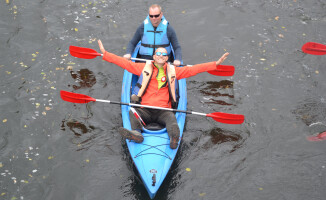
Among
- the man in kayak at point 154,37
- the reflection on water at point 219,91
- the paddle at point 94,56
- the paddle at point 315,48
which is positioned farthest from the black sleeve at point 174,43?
the paddle at point 315,48

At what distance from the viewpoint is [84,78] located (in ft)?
25.0

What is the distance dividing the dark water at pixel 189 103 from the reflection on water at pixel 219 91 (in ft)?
0.08

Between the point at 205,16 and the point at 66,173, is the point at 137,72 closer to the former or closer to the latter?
the point at 66,173

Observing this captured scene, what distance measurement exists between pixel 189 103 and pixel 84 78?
8.47ft

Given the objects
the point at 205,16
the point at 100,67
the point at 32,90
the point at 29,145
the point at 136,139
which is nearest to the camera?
the point at 136,139

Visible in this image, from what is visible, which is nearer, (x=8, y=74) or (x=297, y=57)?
(x=8, y=74)

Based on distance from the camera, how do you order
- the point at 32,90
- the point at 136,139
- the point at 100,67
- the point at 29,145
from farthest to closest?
the point at 100,67 < the point at 32,90 < the point at 29,145 < the point at 136,139

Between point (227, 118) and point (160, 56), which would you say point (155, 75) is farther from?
point (227, 118)

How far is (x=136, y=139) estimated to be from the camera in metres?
5.38

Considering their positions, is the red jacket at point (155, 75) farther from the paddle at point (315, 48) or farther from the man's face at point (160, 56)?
the paddle at point (315, 48)

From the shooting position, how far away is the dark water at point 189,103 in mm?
5543

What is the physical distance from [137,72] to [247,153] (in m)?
2.62

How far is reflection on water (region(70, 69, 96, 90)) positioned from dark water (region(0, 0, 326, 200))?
0.08 ft

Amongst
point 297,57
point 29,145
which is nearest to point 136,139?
point 29,145
